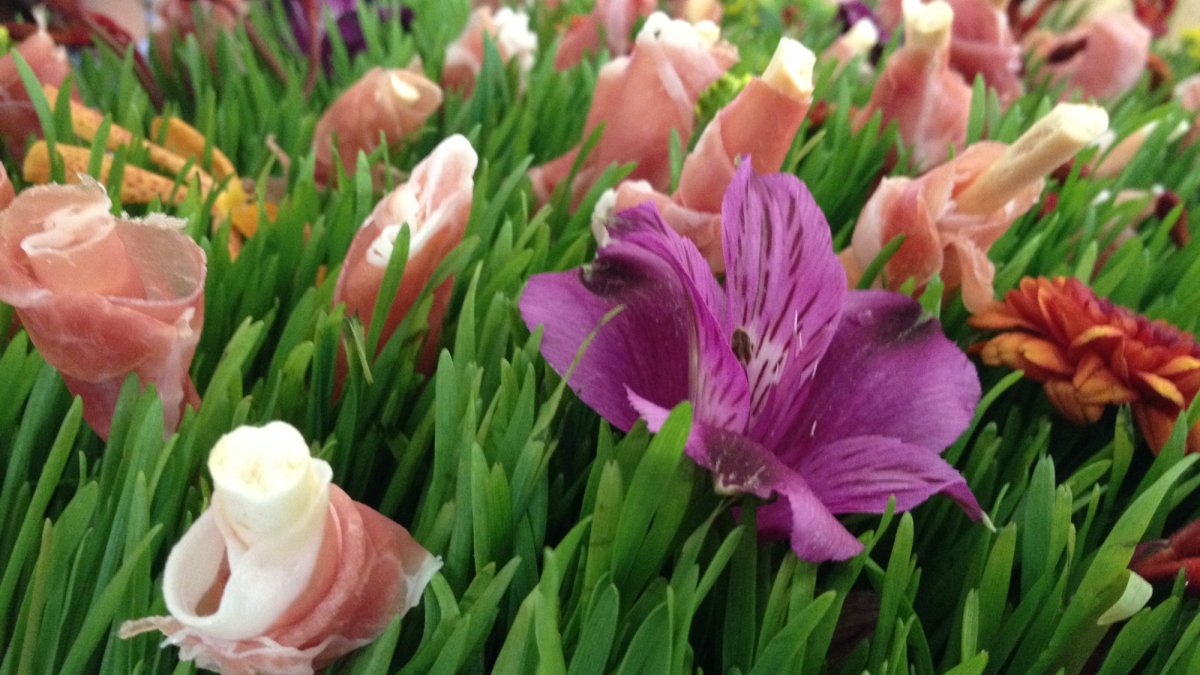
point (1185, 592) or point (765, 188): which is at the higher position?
point (765, 188)

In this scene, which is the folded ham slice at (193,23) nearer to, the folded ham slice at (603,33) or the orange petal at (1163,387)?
the folded ham slice at (603,33)

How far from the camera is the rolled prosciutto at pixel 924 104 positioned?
1.83ft

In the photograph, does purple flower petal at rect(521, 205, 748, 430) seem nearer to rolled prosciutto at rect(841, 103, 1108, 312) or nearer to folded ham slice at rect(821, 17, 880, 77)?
rolled prosciutto at rect(841, 103, 1108, 312)

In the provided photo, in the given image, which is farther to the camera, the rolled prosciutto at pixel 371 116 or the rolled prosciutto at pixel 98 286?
the rolled prosciutto at pixel 371 116

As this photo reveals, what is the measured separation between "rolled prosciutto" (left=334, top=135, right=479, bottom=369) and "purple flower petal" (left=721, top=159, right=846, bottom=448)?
0.11 metres

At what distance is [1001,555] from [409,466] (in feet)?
0.65

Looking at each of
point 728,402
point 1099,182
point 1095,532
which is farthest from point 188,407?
point 1099,182

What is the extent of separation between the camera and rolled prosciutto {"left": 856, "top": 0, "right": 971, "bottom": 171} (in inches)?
22.0

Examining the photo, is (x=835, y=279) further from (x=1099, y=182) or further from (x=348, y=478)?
(x=1099, y=182)

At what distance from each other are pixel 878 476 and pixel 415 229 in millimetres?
185

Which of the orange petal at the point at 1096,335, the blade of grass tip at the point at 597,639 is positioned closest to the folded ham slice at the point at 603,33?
the orange petal at the point at 1096,335

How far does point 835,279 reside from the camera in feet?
0.96

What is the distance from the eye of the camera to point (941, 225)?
38 cm

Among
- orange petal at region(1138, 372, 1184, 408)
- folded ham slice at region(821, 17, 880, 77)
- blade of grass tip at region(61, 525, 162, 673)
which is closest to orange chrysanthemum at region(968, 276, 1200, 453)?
orange petal at region(1138, 372, 1184, 408)
